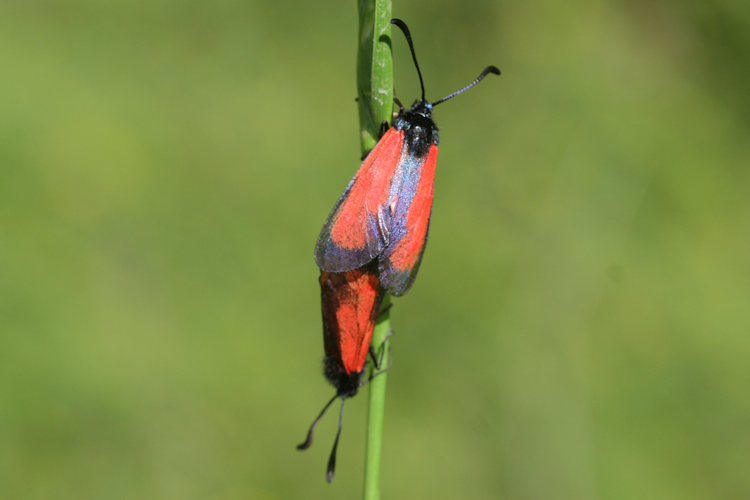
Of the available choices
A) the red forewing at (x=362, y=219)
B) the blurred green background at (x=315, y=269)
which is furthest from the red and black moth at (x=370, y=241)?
the blurred green background at (x=315, y=269)

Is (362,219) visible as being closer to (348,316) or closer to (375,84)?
(348,316)

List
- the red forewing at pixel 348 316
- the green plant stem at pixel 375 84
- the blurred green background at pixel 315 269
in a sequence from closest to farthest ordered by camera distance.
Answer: the green plant stem at pixel 375 84
the red forewing at pixel 348 316
the blurred green background at pixel 315 269

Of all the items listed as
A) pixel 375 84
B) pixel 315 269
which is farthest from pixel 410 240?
pixel 315 269

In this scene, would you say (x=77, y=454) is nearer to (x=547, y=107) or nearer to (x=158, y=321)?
(x=158, y=321)

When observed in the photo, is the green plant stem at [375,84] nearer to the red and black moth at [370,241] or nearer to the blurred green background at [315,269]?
the red and black moth at [370,241]

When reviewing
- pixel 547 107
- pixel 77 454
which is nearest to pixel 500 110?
pixel 547 107

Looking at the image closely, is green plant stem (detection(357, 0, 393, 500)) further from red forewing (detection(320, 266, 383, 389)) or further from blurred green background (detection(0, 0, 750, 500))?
blurred green background (detection(0, 0, 750, 500))

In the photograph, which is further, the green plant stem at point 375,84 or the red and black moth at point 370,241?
the red and black moth at point 370,241
